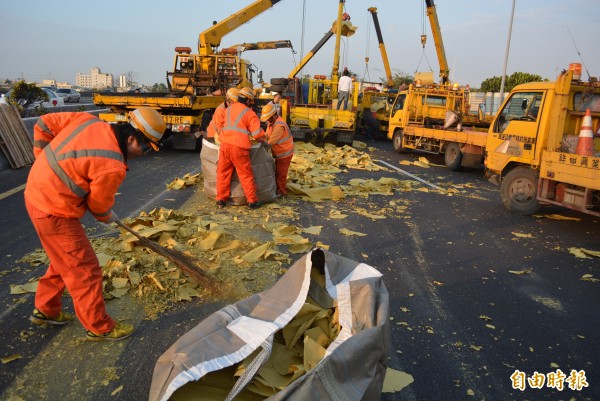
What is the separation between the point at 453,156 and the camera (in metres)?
12.7

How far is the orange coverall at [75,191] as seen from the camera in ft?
9.78

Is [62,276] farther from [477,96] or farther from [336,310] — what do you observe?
[477,96]

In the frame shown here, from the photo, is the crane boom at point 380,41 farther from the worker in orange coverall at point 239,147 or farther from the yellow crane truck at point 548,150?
the worker in orange coverall at point 239,147

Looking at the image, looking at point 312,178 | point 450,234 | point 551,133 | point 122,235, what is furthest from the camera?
point 312,178

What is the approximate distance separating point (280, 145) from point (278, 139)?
0.11 metres

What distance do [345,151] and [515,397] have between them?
38.4ft

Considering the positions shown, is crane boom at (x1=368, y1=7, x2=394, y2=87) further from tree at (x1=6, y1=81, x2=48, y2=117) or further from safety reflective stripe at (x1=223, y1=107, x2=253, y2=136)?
safety reflective stripe at (x1=223, y1=107, x2=253, y2=136)

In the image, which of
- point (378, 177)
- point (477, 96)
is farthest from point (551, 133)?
point (477, 96)

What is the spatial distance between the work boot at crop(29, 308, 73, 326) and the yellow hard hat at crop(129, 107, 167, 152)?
155 centimetres

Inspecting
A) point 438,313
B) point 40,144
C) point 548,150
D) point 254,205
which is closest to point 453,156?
point 548,150

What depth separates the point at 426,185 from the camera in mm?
10203

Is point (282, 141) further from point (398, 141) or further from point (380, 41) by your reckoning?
point (380, 41)

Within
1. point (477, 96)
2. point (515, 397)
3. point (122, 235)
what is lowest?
point (515, 397)

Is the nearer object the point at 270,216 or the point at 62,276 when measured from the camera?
the point at 62,276
